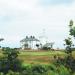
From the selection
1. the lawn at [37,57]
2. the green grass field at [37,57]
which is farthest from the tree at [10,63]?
the lawn at [37,57]

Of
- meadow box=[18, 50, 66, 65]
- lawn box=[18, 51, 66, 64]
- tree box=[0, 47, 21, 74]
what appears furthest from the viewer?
lawn box=[18, 51, 66, 64]

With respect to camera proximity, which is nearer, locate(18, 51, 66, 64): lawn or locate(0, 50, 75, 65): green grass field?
locate(0, 50, 75, 65): green grass field

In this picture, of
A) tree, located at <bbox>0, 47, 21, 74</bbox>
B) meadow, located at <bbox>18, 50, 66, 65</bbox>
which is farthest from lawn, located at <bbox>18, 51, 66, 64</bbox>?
tree, located at <bbox>0, 47, 21, 74</bbox>

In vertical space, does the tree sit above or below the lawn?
below

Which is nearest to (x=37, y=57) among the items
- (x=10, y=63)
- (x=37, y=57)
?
(x=37, y=57)

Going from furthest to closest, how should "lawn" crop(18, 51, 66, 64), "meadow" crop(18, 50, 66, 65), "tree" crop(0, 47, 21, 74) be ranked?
1. "lawn" crop(18, 51, 66, 64)
2. "meadow" crop(18, 50, 66, 65)
3. "tree" crop(0, 47, 21, 74)

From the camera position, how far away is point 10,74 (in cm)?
5012

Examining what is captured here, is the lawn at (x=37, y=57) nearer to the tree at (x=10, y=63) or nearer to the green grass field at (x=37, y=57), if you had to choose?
the green grass field at (x=37, y=57)

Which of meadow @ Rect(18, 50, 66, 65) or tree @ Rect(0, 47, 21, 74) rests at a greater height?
meadow @ Rect(18, 50, 66, 65)

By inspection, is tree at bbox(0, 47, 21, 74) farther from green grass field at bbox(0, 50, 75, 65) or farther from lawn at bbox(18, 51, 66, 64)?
lawn at bbox(18, 51, 66, 64)

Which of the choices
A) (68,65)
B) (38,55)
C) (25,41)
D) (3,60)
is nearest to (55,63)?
(68,65)

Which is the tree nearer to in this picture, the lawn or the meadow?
the meadow

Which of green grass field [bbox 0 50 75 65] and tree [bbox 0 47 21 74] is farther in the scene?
green grass field [bbox 0 50 75 65]

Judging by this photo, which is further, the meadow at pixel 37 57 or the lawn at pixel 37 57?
the lawn at pixel 37 57
